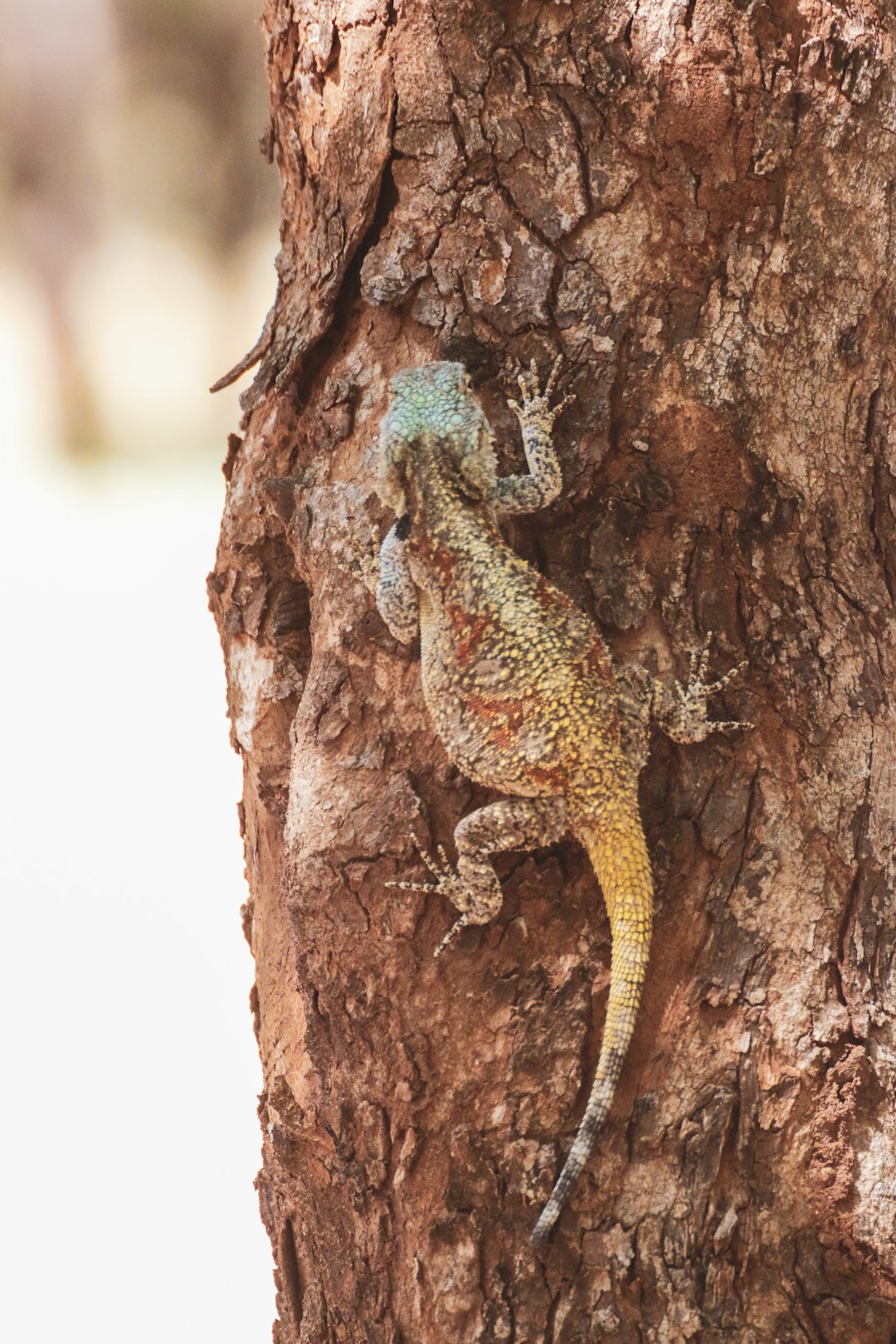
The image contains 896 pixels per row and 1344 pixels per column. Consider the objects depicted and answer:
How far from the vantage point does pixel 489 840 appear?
251 cm

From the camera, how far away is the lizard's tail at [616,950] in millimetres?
2455

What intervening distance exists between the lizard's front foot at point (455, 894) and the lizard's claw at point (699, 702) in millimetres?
566

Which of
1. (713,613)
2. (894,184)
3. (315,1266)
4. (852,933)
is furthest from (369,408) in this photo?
(315,1266)

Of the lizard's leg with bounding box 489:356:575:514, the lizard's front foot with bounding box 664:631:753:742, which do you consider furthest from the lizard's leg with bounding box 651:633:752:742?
the lizard's leg with bounding box 489:356:575:514

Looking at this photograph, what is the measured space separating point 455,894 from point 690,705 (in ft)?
2.23

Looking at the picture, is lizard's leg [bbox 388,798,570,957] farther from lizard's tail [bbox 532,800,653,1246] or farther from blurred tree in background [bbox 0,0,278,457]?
blurred tree in background [bbox 0,0,278,457]

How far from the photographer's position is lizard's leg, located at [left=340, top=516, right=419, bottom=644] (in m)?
2.70

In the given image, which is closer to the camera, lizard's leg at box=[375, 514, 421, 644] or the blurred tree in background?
lizard's leg at box=[375, 514, 421, 644]

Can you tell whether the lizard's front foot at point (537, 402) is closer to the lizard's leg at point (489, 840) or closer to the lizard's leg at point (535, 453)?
the lizard's leg at point (535, 453)

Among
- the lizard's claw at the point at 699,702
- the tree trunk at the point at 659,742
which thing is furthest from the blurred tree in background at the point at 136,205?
the lizard's claw at the point at 699,702

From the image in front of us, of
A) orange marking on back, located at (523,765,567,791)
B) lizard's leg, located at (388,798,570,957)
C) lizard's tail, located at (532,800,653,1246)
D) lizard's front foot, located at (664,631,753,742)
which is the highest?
lizard's front foot, located at (664,631,753,742)

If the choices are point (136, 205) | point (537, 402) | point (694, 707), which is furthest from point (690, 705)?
point (136, 205)

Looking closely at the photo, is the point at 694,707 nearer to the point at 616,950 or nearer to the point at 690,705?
the point at 690,705

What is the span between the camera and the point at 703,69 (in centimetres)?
249
